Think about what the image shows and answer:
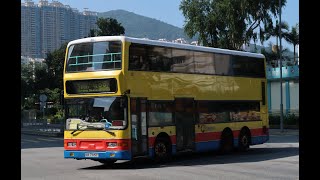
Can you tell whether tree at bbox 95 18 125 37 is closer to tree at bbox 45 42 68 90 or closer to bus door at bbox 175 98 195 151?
tree at bbox 45 42 68 90

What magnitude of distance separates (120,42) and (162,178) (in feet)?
14.2

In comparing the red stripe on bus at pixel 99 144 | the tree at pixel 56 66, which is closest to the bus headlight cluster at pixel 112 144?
the red stripe on bus at pixel 99 144

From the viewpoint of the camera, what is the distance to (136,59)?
13875 millimetres

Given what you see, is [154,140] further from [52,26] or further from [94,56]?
[52,26]

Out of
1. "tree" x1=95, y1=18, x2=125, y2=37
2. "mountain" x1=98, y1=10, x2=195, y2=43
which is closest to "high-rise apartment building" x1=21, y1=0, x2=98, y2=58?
"mountain" x1=98, y1=10, x2=195, y2=43

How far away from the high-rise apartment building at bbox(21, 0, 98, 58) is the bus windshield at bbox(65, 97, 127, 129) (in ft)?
262

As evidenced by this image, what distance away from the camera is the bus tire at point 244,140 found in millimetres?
18547

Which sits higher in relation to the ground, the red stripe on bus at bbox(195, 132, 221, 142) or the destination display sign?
the destination display sign

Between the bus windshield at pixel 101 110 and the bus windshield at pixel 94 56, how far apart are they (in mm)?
914

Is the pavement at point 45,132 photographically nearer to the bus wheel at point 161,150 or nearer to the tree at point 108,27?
the tree at point 108,27

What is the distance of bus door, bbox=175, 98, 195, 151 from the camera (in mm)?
15477

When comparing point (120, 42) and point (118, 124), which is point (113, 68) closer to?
point (120, 42)
